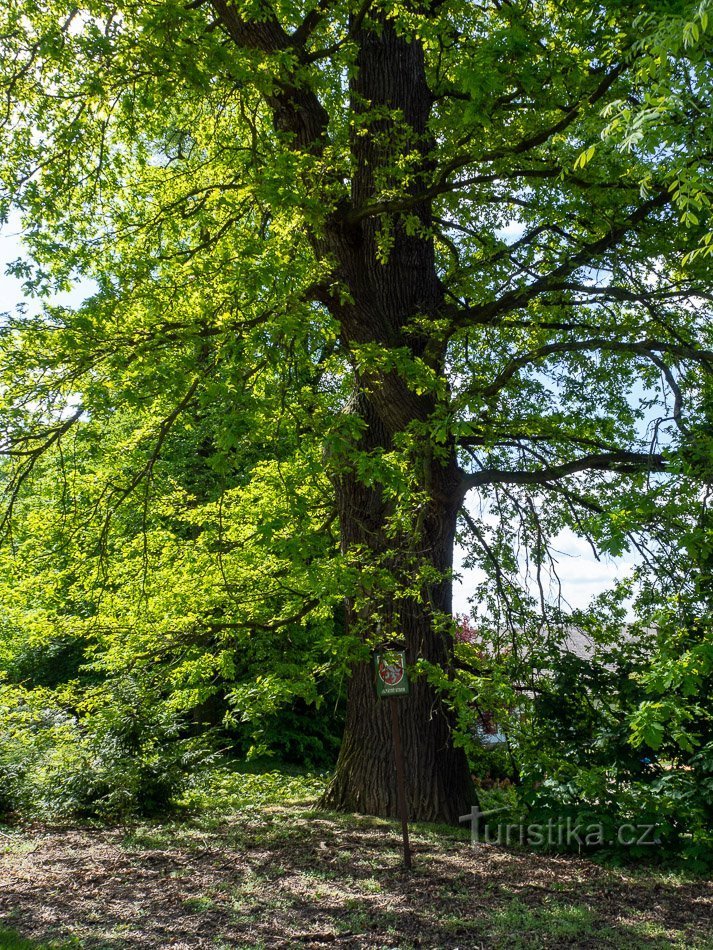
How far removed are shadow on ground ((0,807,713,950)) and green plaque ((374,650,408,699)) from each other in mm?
1490

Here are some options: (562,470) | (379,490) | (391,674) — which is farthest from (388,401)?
(391,674)

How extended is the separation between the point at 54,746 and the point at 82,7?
8.55 meters

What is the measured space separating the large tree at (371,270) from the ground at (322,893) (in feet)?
5.50

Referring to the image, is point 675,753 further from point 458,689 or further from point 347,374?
point 347,374

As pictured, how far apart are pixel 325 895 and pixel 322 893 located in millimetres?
61

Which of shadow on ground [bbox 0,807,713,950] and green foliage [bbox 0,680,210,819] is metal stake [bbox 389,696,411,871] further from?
green foliage [bbox 0,680,210,819]

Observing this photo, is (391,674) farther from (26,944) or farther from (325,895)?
(26,944)

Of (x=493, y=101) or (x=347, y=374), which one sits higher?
(x=493, y=101)

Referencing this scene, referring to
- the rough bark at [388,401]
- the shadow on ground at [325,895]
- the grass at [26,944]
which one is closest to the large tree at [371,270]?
the rough bark at [388,401]

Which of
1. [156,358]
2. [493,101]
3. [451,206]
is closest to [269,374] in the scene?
[156,358]

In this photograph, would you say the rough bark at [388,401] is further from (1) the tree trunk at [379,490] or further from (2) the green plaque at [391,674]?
(2) the green plaque at [391,674]

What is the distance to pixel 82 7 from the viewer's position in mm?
8445

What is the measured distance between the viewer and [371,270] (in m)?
9.97

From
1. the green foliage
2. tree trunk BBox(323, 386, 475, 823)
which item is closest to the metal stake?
→ tree trunk BBox(323, 386, 475, 823)
